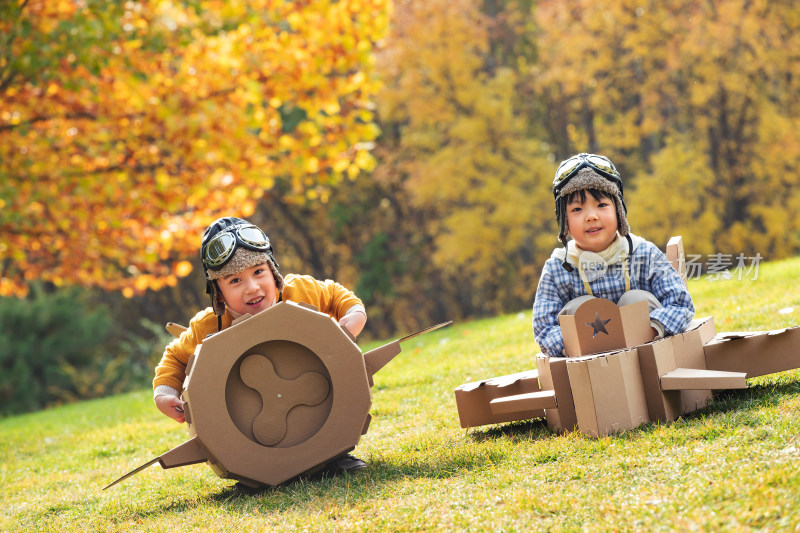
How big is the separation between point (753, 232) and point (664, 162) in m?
2.63

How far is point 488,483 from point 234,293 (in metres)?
1.54

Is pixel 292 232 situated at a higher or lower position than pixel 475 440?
higher

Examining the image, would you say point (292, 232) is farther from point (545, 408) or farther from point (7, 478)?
point (545, 408)

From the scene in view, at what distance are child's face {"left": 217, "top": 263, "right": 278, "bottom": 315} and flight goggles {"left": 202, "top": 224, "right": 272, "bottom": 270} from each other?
10 cm

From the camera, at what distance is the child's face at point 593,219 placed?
4.00 meters

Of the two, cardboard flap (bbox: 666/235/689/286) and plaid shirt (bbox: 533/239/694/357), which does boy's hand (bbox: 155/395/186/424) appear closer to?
plaid shirt (bbox: 533/239/694/357)

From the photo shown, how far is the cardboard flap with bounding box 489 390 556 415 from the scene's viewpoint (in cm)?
370

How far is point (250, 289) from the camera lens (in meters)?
3.95

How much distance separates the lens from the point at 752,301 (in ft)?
23.4

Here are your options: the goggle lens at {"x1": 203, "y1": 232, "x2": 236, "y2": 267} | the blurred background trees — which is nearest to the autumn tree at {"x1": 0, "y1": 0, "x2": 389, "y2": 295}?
the blurred background trees

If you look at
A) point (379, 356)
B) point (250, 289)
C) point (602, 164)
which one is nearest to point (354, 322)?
point (379, 356)

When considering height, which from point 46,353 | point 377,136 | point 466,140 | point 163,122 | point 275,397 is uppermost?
point 377,136

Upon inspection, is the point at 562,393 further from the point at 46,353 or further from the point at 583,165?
the point at 46,353

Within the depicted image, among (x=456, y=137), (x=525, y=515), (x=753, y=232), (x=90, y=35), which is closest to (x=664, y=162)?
(x=753, y=232)
